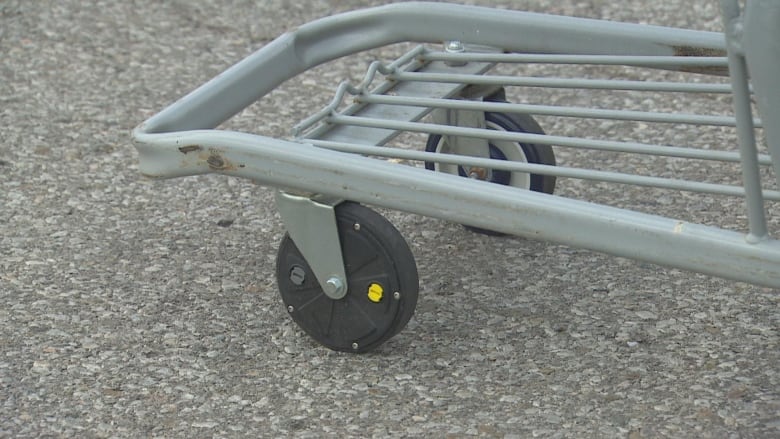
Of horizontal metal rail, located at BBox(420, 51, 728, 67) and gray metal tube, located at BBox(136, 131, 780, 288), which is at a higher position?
horizontal metal rail, located at BBox(420, 51, 728, 67)

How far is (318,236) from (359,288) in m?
0.13

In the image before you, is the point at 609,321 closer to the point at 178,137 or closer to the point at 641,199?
the point at 641,199

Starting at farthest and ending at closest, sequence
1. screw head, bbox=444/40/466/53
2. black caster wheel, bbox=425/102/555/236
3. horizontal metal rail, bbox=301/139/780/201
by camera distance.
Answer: black caster wheel, bbox=425/102/555/236
screw head, bbox=444/40/466/53
horizontal metal rail, bbox=301/139/780/201

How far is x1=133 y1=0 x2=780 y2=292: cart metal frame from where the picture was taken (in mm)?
2072

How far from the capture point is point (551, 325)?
2.74 m

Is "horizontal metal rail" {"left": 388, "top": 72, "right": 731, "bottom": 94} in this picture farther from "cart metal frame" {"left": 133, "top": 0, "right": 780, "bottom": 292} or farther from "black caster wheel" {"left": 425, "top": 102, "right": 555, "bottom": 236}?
"black caster wheel" {"left": 425, "top": 102, "right": 555, "bottom": 236}

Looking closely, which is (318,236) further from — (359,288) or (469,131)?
(469,131)

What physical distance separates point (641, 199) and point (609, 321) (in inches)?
24.5

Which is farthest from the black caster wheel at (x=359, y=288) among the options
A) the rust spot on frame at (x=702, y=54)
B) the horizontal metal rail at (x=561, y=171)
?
the rust spot on frame at (x=702, y=54)

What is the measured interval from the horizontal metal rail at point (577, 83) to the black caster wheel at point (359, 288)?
392 mm

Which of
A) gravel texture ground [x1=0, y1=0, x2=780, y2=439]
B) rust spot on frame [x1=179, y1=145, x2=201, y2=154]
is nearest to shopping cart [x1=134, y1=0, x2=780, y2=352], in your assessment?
rust spot on frame [x1=179, y1=145, x2=201, y2=154]

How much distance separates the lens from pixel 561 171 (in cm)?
235

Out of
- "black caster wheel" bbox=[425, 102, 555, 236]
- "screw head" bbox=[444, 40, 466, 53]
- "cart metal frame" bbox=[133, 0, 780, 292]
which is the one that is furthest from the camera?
"black caster wheel" bbox=[425, 102, 555, 236]

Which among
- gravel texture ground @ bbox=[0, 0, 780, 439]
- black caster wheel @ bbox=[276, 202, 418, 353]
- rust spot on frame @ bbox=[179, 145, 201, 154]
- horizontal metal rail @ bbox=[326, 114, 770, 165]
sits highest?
horizontal metal rail @ bbox=[326, 114, 770, 165]
